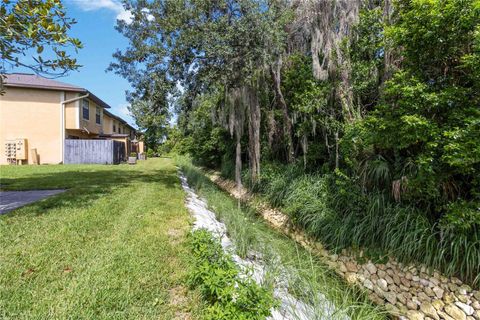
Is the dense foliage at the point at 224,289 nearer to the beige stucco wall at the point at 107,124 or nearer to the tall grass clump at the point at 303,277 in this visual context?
the tall grass clump at the point at 303,277

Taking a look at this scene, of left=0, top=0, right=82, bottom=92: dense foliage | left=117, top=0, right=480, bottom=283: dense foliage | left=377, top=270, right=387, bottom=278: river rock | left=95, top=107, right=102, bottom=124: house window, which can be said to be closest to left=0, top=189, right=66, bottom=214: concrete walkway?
left=0, top=0, right=82, bottom=92: dense foliage

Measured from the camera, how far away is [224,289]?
2.16 meters

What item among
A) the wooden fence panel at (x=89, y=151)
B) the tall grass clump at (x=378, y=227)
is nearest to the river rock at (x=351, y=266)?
the tall grass clump at (x=378, y=227)

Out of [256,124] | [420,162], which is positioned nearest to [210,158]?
[256,124]

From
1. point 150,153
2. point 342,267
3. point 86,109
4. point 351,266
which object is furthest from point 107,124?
point 351,266

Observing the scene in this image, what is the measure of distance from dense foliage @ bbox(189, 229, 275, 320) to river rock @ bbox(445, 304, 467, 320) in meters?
2.91

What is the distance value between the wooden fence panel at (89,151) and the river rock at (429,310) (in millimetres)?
17639

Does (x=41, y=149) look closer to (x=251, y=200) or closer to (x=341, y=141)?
(x=251, y=200)

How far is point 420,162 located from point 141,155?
25567mm

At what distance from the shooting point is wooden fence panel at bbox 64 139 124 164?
16.0 m

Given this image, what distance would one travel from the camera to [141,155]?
25.9 meters

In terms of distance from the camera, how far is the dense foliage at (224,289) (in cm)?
197

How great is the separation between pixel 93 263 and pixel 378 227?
14.9ft

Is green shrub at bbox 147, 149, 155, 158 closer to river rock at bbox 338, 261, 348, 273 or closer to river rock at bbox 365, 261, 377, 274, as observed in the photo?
river rock at bbox 338, 261, 348, 273
